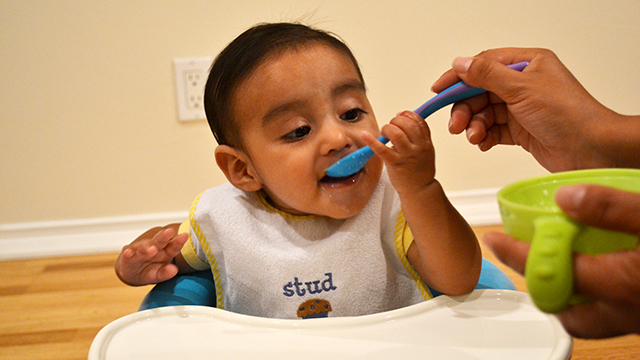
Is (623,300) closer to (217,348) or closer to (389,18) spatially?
(217,348)

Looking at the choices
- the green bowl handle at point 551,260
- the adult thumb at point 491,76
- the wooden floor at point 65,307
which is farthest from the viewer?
the wooden floor at point 65,307

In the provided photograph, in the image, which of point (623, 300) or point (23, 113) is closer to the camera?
point (623, 300)

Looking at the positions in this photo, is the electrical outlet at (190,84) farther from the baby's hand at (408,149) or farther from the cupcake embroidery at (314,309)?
the baby's hand at (408,149)

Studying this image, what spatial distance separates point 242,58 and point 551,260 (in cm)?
58

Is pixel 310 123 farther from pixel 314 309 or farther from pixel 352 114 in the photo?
pixel 314 309

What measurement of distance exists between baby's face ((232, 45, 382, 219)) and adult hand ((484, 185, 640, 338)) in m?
0.35

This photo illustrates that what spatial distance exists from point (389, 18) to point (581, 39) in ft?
1.92

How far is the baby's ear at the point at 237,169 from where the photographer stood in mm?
836

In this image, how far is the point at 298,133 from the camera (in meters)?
0.75

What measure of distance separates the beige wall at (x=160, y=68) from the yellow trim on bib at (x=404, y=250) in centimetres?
83

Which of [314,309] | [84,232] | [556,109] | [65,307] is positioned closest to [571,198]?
[556,109]

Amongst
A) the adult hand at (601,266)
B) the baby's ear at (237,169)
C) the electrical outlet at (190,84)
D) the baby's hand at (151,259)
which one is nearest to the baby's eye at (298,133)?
the baby's ear at (237,169)

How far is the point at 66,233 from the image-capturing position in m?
1.63

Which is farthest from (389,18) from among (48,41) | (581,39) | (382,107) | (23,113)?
(23,113)
